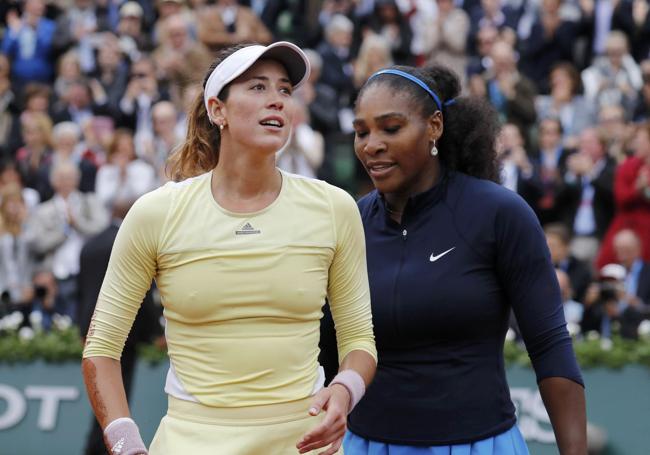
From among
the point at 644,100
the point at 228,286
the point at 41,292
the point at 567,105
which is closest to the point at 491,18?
the point at 567,105

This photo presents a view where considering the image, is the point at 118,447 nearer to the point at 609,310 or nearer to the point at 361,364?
the point at 361,364

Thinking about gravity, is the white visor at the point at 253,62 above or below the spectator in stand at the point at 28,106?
above

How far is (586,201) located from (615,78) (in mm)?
1891

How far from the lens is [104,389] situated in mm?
3285

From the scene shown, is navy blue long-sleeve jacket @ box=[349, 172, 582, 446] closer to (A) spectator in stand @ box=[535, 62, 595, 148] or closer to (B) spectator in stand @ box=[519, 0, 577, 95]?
(A) spectator in stand @ box=[535, 62, 595, 148]

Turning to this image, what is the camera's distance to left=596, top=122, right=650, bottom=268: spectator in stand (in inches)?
397

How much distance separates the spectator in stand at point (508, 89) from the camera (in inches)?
460

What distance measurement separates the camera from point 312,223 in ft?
11.1

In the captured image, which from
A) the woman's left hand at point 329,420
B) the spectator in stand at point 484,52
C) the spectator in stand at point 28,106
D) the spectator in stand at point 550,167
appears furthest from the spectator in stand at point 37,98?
the woman's left hand at point 329,420

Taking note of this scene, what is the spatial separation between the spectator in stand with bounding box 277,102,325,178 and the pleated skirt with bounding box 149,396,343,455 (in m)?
8.03

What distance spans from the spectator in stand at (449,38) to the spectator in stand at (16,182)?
4.16 m

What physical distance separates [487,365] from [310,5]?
37.8 feet

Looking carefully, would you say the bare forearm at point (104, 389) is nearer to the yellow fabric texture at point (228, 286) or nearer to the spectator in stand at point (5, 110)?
the yellow fabric texture at point (228, 286)

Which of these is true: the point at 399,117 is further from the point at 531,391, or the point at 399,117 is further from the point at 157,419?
the point at 157,419
